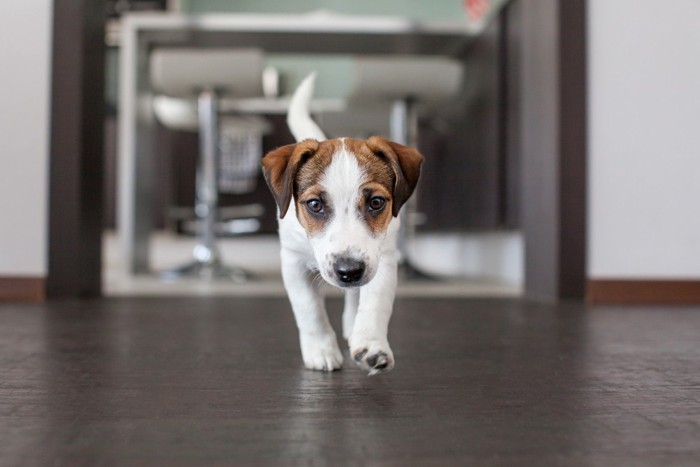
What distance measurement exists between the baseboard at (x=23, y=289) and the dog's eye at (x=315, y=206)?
2.02m

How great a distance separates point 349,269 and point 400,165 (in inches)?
11.8

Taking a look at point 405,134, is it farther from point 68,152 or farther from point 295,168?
point 295,168

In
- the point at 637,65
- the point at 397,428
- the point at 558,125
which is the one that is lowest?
the point at 397,428

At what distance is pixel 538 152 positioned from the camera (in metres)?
3.36

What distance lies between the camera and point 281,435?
3.34 feet

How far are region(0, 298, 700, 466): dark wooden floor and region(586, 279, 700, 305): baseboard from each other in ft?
2.53

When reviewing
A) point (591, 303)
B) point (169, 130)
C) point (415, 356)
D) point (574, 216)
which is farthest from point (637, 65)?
point (169, 130)

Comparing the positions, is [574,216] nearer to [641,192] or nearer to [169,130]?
[641,192]

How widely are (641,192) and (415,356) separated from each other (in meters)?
1.74

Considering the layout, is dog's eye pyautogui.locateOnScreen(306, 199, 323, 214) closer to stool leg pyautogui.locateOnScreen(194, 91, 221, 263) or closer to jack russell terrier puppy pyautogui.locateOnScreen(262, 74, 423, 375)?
jack russell terrier puppy pyautogui.locateOnScreen(262, 74, 423, 375)

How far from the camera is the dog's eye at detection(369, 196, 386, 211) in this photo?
141cm

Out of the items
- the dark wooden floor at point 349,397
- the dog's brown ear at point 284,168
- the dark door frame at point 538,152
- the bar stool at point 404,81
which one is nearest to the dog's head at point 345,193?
the dog's brown ear at point 284,168

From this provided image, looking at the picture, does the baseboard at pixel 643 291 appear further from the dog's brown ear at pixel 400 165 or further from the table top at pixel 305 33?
the table top at pixel 305 33

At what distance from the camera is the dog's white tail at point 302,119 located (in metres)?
1.92
